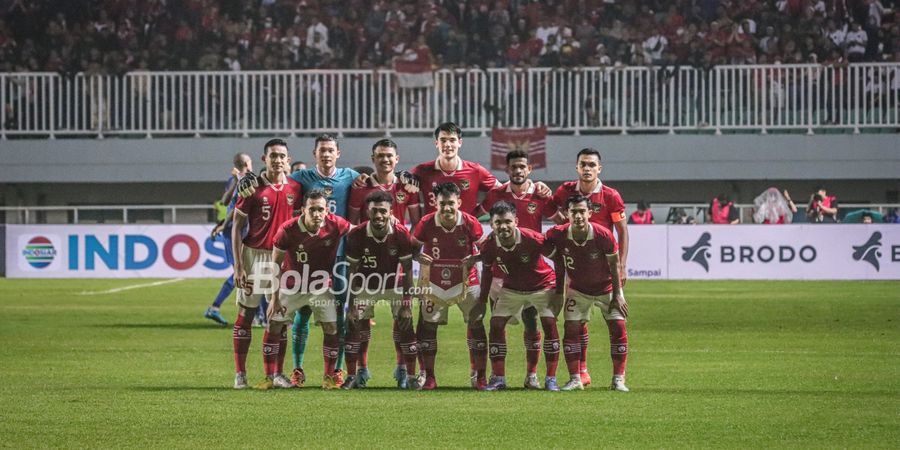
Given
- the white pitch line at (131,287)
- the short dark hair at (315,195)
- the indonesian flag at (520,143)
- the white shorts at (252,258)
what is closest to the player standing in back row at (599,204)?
the short dark hair at (315,195)

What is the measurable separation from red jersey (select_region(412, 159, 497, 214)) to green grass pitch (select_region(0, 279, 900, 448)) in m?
1.60

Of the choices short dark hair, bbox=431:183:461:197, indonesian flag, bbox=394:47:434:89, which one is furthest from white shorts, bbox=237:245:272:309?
indonesian flag, bbox=394:47:434:89

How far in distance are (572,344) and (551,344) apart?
19 centimetres

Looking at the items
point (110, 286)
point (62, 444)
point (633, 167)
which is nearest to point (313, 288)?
point (62, 444)

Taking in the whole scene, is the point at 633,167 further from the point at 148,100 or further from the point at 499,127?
the point at 148,100

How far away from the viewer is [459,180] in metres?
12.4

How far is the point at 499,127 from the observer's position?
109 feet

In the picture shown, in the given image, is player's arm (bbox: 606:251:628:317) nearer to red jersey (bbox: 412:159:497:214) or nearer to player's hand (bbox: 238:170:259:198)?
red jersey (bbox: 412:159:497:214)

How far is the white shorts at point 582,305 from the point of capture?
11945 millimetres

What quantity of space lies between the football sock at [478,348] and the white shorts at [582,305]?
720 mm

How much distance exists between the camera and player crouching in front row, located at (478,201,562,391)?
11.8m

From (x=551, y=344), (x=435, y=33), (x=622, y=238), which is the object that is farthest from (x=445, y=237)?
(x=435, y=33)

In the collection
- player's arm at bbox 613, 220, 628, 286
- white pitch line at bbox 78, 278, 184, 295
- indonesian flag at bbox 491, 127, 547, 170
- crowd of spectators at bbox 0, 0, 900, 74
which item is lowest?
white pitch line at bbox 78, 278, 184, 295

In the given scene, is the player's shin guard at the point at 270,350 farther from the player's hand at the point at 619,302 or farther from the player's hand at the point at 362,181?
the player's hand at the point at 619,302
